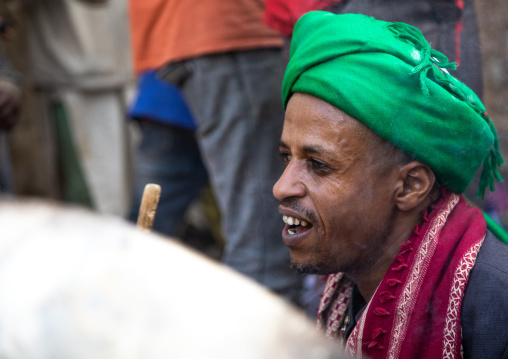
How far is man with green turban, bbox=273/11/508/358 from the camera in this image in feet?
4.43

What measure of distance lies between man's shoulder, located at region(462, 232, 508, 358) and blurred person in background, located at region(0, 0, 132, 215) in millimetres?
3272

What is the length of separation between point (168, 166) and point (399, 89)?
184 centimetres

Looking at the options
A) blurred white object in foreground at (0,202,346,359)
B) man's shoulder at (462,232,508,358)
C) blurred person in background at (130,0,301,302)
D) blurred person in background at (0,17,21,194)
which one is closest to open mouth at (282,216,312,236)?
man's shoulder at (462,232,508,358)

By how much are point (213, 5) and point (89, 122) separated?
2.20m

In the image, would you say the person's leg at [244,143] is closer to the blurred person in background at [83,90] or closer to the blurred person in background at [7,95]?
the blurred person in background at [7,95]

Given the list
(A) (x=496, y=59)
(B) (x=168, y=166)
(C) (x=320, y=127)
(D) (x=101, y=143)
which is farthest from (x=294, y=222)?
(D) (x=101, y=143)

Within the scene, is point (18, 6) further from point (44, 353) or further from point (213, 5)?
point (44, 353)

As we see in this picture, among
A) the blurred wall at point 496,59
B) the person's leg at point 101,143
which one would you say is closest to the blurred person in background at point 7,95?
the person's leg at point 101,143

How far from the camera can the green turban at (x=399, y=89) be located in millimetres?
1352

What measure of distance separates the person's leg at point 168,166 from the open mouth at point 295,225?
1.61 m

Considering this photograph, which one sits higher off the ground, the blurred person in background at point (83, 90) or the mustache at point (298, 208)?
the mustache at point (298, 208)

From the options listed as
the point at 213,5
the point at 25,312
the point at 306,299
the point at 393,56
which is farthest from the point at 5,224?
the point at 213,5

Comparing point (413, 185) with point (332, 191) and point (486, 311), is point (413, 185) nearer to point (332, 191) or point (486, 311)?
point (332, 191)

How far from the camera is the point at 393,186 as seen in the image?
1.44 meters
